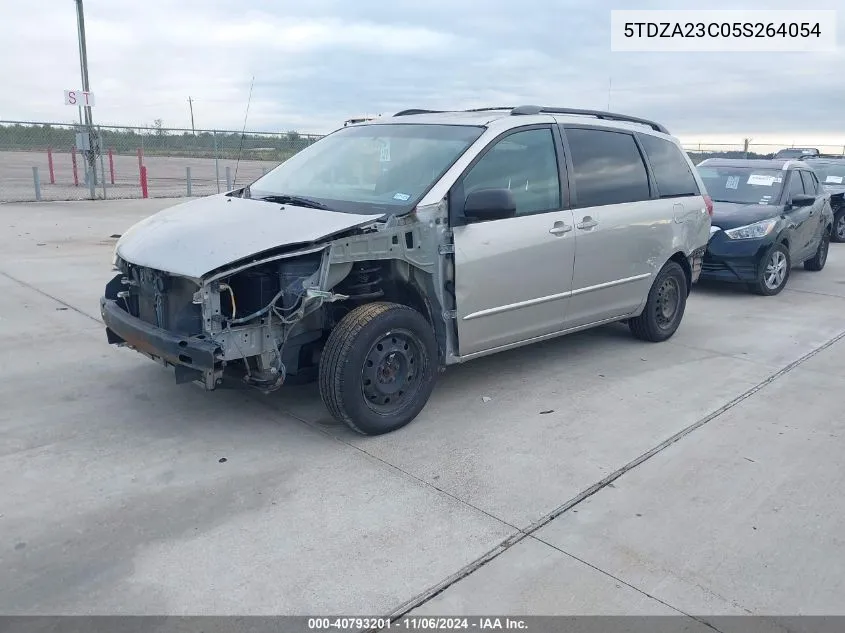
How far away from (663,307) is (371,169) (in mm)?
3047

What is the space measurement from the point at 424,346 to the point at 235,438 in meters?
1.23

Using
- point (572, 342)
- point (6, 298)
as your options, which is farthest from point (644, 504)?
point (6, 298)

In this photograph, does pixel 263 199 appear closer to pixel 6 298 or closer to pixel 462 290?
pixel 462 290

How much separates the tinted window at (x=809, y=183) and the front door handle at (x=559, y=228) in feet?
21.3

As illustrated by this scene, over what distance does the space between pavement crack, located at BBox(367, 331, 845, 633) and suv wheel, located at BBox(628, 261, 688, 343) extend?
41.2 inches

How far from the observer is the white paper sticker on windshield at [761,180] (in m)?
9.51

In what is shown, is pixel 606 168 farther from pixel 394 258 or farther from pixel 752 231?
pixel 752 231

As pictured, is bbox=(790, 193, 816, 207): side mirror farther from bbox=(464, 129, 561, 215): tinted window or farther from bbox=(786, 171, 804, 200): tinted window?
bbox=(464, 129, 561, 215): tinted window

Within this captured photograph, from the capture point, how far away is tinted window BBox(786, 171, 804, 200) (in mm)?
9398

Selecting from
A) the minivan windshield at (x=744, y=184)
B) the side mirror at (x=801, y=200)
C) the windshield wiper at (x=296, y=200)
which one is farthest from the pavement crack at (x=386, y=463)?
the side mirror at (x=801, y=200)

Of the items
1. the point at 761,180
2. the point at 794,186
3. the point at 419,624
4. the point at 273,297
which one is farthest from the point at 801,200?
the point at 419,624

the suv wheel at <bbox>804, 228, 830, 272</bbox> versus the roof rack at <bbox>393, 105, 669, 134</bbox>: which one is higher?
the roof rack at <bbox>393, 105, 669, 134</bbox>

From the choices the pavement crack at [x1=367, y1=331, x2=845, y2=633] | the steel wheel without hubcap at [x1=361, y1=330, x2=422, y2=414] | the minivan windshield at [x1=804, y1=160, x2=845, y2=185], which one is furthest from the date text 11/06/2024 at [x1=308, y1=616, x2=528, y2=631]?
the minivan windshield at [x1=804, y1=160, x2=845, y2=185]

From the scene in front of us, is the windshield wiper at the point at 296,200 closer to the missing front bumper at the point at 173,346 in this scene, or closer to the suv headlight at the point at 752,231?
the missing front bumper at the point at 173,346
